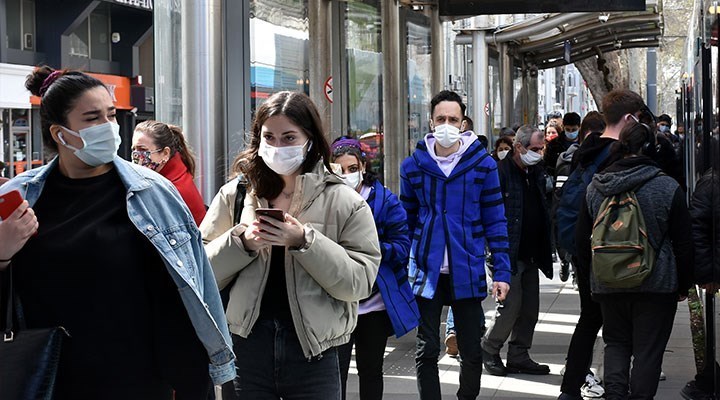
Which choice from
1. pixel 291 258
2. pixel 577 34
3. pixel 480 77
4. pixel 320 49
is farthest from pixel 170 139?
pixel 577 34

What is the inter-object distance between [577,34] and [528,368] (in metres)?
14.5

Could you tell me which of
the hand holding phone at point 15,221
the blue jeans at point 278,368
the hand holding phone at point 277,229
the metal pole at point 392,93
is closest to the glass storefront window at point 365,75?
the metal pole at point 392,93

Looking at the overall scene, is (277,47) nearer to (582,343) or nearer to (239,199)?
(582,343)

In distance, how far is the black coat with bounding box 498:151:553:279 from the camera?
8289 mm

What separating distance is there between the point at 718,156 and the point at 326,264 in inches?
121

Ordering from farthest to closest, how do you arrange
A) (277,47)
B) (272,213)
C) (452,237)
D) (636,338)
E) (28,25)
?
(28,25) < (277,47) < (452,237) < (636,338) < (272,213)

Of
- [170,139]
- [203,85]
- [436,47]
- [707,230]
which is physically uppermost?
[436,47]

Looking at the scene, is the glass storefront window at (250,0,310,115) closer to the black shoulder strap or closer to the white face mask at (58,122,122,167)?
the black shoulder strap

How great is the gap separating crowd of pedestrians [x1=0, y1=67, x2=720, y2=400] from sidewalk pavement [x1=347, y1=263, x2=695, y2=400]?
30.0 inches

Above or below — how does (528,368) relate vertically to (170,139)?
below

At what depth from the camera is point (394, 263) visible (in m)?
6.07

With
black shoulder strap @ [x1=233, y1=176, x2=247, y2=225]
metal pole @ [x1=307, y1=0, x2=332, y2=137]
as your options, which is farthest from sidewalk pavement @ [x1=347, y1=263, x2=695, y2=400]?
black shoulder strap @ [x1=233, y1=176, x2=247, y2=225]

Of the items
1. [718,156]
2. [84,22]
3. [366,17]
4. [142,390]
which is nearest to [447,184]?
[718,156]

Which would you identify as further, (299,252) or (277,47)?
(277,47)
